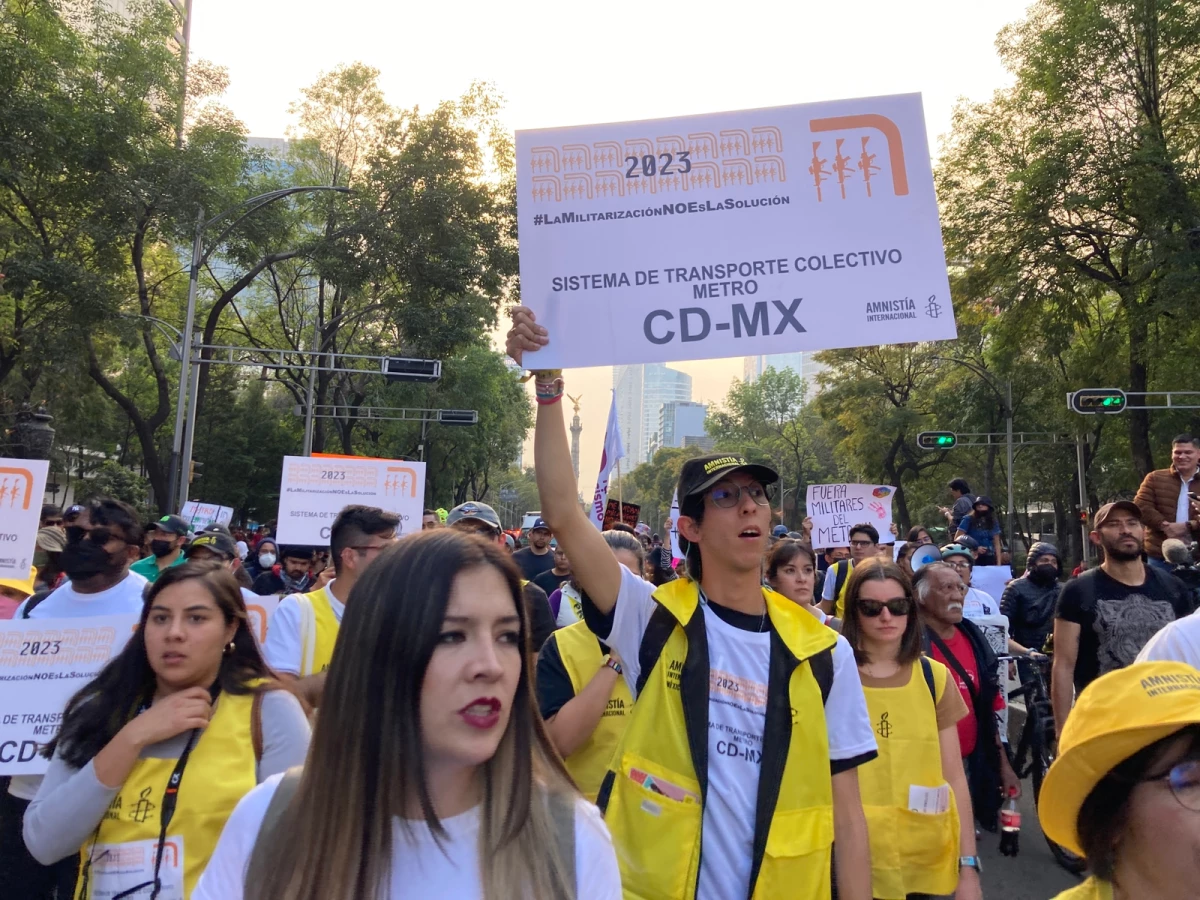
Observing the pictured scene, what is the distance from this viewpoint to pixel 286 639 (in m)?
4.04

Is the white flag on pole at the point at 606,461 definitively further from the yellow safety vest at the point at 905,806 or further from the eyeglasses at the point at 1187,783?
the eyeglasses at the point at 1187,783

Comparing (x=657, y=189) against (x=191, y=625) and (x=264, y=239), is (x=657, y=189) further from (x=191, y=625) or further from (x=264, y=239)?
(x=264, y=239)

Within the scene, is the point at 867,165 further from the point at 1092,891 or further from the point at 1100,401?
the point at 1100,401

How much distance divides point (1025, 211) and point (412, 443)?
30.0 metres

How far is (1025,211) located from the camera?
81.5 feet

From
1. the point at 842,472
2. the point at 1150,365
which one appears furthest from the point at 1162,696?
the point at 842,472

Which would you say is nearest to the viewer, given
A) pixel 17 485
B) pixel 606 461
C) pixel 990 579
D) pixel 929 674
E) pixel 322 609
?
pixel 929 674

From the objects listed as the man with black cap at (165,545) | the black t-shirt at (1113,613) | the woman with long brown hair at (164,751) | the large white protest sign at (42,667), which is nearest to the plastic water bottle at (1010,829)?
the black t-shirt at (1113,613)

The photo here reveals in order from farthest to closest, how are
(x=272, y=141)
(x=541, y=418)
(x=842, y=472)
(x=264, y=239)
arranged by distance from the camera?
(x=272, y=141)
(x=842, y=472)
(x=264, y=239)
(x=541, y=418)

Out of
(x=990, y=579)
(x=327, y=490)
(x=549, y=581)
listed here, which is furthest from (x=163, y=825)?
(x=990, y=579)

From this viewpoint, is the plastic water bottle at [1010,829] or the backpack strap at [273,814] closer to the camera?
the backpack strap at [273,814]

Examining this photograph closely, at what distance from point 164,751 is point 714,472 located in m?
1.60

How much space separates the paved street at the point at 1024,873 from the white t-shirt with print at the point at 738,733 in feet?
12.8

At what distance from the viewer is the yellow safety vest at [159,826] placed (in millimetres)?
2518
